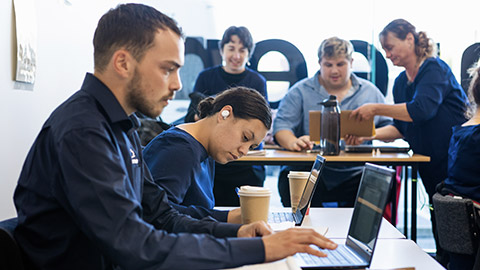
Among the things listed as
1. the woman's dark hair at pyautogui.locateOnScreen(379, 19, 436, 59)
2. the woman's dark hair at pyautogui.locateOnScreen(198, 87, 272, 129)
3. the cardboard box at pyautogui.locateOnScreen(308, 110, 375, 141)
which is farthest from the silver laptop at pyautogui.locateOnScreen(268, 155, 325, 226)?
the woman's dark hair at pyautogui.locateOnScreen(379, 19, 436, 59)

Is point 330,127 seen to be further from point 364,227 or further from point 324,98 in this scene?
point 364,227

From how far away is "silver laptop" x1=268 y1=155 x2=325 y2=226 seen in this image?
5.78ft

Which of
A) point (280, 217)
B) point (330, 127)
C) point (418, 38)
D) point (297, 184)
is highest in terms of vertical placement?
point (418, 38)

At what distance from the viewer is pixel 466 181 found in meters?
2.45

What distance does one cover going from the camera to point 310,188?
5.98 feet

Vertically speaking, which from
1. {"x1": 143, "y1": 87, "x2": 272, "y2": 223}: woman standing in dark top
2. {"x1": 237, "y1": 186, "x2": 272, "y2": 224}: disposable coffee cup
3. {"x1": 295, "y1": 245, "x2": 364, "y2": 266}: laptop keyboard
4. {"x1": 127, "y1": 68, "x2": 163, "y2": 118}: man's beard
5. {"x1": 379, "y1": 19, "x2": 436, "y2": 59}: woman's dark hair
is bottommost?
{"x1": 295, "y1": 245, "x2": 364, "y2": 266}: laptop keyboard

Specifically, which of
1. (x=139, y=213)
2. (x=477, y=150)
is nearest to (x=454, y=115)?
(x=477, y=150)

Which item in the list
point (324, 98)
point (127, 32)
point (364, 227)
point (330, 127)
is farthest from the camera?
point (324, 98)

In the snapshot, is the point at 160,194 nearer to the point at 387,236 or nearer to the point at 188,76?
the point at 387,236

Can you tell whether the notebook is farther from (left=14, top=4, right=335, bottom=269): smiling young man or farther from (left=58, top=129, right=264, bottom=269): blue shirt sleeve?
(left=58, top=129, right=264, bottom=269): blue shirt sleeve

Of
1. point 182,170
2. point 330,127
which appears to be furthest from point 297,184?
point 330,127

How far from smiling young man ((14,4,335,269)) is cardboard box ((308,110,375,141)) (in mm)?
2192

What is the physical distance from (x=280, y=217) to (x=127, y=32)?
103cm

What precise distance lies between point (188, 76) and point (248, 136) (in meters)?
3.43
